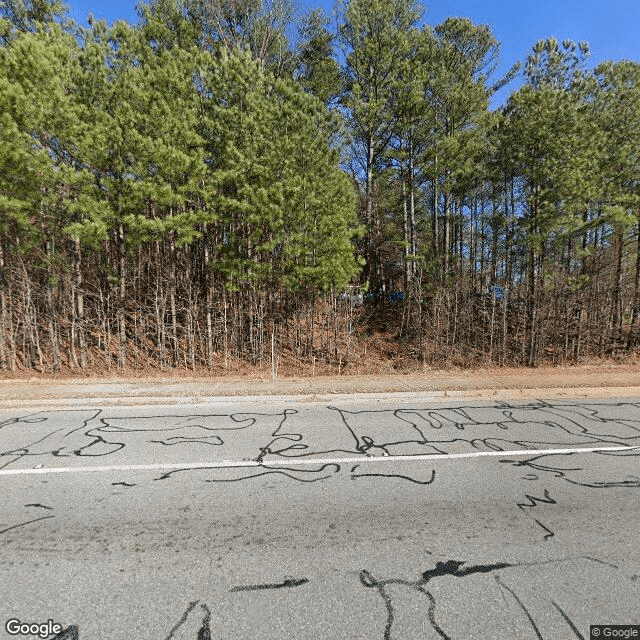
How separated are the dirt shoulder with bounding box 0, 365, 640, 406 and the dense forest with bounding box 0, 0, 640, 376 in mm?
1812

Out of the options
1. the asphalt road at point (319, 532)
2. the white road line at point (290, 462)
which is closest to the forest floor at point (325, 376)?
the asphalt road at point (319, 532)

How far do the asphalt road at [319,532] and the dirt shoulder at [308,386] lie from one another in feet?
8.47

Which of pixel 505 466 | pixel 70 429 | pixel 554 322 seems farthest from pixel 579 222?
pixel 70 429

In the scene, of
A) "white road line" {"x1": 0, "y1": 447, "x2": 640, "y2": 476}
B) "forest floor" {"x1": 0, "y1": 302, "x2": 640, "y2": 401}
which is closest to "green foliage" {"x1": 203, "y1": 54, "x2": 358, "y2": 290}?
"forest floor" {"x1": 0, "y1": 302, "x2": 640, "y2": 401}

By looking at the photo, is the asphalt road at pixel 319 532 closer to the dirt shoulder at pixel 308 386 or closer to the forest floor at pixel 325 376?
the dirt shoulder at pixel 308 386

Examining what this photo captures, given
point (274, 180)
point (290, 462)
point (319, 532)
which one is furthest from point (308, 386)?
point (274, 180)

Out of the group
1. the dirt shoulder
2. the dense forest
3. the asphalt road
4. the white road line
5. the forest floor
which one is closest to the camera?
the asphalt road

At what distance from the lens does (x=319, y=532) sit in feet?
11.4

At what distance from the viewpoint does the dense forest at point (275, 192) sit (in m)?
11.1

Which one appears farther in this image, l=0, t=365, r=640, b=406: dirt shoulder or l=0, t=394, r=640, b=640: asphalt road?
l=0, t=365, r=640, b=406: dirt shoulder

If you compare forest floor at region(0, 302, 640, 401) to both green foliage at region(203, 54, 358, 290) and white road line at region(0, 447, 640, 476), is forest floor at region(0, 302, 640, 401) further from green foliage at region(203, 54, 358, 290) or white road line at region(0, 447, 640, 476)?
white road line at region(0, 447, 640, 476)

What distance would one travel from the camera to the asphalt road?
2520mm

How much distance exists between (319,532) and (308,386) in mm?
6394

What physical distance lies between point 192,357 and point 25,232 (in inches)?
263
